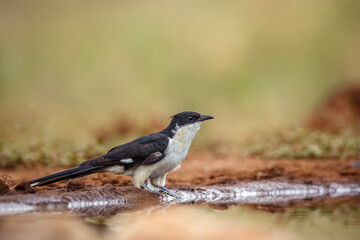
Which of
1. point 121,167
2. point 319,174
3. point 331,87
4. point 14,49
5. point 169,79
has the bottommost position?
point 319,174

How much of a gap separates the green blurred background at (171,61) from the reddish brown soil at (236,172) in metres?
2.37

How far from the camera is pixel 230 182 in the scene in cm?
721

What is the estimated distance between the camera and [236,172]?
8219 millimetres

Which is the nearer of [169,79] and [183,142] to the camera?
[183,142]

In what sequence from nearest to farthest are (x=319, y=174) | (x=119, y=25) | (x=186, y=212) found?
(x=186, y=212), (x=319, y=174), (x=119, y=25)

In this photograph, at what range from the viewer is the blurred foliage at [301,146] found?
9.57 m

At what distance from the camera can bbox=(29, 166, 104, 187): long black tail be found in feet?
18.2

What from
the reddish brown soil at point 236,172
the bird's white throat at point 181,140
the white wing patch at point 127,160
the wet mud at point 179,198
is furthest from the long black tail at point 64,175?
the reddish brown soil at point 236,172

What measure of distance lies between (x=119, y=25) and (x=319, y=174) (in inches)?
282

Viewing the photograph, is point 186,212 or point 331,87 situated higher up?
point 331,87

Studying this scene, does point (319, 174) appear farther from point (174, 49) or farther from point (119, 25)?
point (119, 25)

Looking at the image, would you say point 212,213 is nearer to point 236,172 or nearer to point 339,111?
point 236,172

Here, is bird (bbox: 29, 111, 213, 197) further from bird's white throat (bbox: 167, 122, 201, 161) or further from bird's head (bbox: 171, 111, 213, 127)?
bird's head (bbox: 171, 111, 213, 127)

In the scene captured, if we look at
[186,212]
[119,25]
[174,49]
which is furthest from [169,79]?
[186,212]
